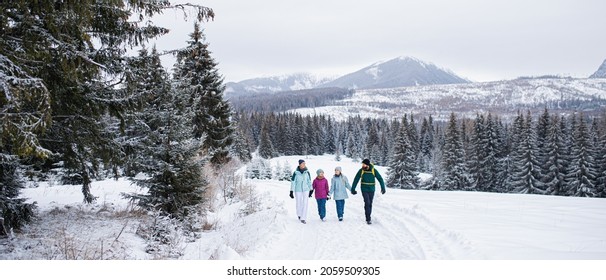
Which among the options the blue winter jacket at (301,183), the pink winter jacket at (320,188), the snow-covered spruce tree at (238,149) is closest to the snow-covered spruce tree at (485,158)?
the snow-covered spruce tree at (238,149)

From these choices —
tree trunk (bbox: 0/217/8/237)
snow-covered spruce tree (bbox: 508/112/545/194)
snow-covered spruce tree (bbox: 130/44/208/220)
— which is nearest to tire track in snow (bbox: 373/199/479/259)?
snow-covered spruce tree (bbox: 130/44/208/220)

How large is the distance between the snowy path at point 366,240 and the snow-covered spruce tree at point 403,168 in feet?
110

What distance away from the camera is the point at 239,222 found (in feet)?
36.9

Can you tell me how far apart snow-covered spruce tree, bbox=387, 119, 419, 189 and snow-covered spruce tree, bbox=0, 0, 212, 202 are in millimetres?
39488

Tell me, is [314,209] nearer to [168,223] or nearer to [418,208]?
[418,208]

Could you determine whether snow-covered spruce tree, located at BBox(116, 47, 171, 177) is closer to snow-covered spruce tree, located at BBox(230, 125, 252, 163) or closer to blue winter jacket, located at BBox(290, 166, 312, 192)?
blue winter jacket, located at BBox(290, 166, 312, 192)

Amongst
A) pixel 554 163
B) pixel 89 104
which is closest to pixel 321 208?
pixel 89 104

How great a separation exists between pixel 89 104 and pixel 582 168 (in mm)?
42821

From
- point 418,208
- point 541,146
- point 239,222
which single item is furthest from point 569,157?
point 239,222

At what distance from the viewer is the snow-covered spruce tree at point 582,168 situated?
3491 cm

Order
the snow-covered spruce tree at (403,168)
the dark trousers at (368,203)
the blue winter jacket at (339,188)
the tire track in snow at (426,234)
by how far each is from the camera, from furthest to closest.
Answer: the snow-covered spruce tree at (403,168) → the blue winter jacket at (339,188) → the dark trousers at (368,203) → the tire track in snow at (426,234)

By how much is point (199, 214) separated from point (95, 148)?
4284 mm

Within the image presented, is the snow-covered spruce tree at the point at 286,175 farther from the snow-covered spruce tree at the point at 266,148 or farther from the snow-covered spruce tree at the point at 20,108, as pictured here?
the snow-covered spruce tree at the point at 20,108

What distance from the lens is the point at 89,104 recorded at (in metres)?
6.77
